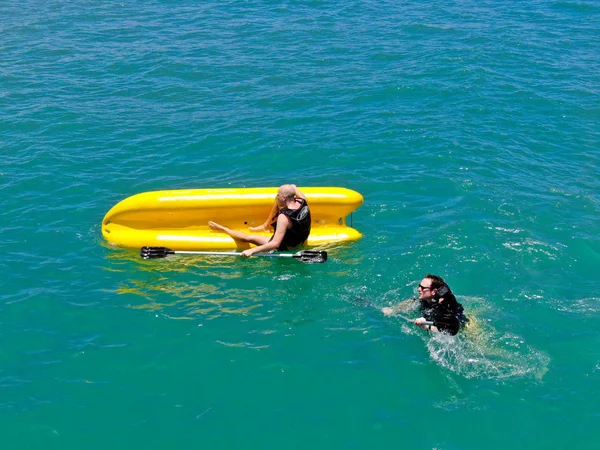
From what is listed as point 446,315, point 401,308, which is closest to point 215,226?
point 401,308

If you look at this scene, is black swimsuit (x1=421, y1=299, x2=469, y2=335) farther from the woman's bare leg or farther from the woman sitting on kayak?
the woman's bare leg

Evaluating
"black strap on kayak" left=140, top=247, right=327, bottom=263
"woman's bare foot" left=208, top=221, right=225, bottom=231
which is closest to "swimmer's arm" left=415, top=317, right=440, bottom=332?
"black strap on kayak" left=140, top=247, right=327, bottom=263

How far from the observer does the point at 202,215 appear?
12.1 m

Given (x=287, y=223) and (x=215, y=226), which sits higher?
(x=287, y=223)

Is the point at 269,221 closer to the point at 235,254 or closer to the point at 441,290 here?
the point at 235,254

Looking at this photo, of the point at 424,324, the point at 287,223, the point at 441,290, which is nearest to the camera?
the point at 441,290

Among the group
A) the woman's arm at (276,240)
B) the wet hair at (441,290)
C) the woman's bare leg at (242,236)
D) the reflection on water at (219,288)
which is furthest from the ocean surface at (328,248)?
the wet hair at (441,290)

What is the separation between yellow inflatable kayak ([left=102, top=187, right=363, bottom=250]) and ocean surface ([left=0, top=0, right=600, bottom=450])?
0.43 metres

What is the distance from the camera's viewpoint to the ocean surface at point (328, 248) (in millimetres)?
8680

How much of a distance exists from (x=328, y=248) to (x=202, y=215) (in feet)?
7.91

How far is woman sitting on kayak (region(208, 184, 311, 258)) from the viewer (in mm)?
11461

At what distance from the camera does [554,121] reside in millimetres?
16156

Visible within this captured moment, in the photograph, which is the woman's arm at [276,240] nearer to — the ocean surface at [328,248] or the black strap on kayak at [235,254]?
the black strap on kayak at [235,254]

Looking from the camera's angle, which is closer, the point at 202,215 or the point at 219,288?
the point at 219,288
